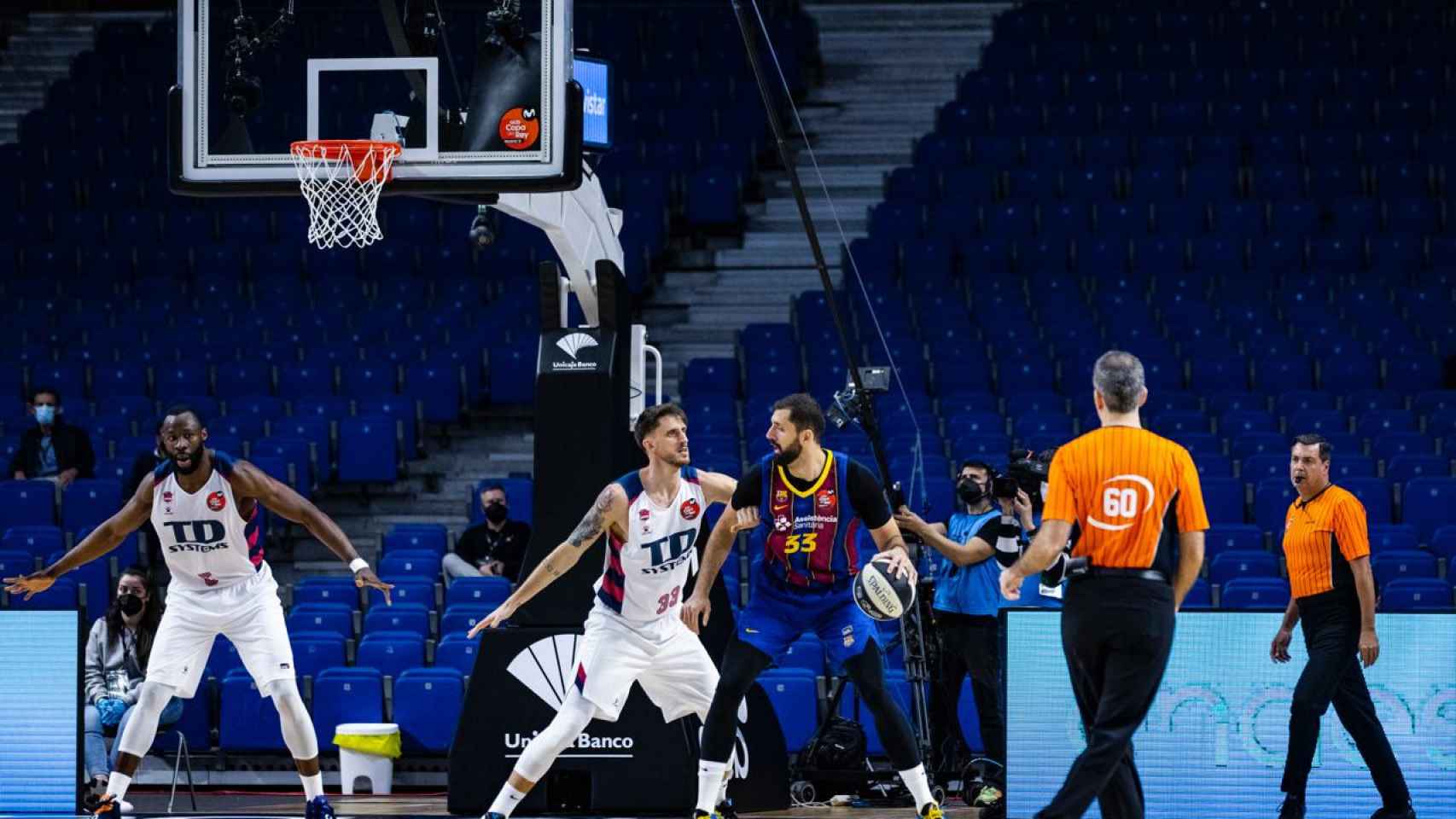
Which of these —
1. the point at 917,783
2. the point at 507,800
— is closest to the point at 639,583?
the point at 507,800

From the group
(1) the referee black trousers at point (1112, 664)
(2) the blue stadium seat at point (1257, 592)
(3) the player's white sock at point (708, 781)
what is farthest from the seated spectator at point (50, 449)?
(1) the referee black trousers at point (1112, 664)

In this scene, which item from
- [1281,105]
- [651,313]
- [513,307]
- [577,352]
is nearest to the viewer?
[577,352]

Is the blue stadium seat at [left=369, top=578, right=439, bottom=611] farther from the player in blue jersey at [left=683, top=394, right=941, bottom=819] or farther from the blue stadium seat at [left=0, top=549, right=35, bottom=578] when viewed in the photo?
the player in blue jersey at [left=683, top=394, right=941, bottom=819]

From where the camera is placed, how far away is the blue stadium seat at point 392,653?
1299 cm

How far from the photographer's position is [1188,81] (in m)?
23.5

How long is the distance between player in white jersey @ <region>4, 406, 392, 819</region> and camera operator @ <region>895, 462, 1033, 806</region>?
3.80 m

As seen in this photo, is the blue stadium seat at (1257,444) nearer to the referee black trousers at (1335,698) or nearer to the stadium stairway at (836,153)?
the stadium stairway at (836,153)

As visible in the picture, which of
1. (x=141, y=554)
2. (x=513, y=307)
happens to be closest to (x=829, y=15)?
(x=513, y=307)

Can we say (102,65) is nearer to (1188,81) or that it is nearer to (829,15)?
(829,15)

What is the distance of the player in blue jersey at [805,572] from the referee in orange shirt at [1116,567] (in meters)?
1.49

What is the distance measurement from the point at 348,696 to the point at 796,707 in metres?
3.17

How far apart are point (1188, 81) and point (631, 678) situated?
16914 mm

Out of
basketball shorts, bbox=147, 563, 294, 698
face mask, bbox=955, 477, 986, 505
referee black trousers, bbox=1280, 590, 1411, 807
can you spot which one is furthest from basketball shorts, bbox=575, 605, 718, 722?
referee black trousers, bbox=1280, 590, 1411, 807

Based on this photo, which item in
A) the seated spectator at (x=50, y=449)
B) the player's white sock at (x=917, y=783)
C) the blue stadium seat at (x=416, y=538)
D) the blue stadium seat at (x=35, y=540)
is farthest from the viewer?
the seated spectator at (x=50, y=449)
